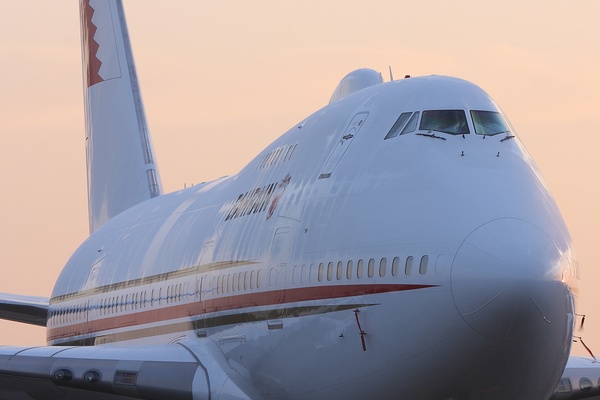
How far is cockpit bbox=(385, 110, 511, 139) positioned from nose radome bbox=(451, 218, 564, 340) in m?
2.50

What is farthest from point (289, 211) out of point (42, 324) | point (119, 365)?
point (42, 324)

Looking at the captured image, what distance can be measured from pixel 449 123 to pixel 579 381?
6.12m

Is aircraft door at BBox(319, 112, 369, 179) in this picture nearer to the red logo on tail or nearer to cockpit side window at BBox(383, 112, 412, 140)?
cockpit side window at BBox(383, 112, 412, 140)

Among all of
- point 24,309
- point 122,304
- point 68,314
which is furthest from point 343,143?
point 24,309

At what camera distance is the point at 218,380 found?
Answer: 20.0m

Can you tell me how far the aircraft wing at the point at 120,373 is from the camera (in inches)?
789

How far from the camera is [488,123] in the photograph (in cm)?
1700

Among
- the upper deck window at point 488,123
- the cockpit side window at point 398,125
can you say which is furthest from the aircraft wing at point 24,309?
the upper deck window at point 488,123

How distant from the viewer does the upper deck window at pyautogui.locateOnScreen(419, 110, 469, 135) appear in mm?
16656

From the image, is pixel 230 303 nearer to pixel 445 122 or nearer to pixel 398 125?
pixel 398 125

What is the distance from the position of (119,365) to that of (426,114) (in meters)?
7.07

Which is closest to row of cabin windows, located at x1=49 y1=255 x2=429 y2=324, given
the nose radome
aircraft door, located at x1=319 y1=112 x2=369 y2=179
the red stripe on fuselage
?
the red stripe on fuselage

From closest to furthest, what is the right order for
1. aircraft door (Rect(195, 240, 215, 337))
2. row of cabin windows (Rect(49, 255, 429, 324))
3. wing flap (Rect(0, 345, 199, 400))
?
1. row of cabin windows (Rect(49, 255, 429, 324))
2. wing flap (Rect(0, 345, 199, 400))
3. aircraft door (Rect(195, 240, 215, 337))

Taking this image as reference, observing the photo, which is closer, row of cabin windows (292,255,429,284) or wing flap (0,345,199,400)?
row of cabin windows (292,255,429,284)
